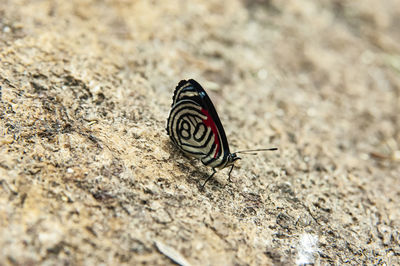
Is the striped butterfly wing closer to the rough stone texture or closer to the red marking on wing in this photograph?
the red marking on wing

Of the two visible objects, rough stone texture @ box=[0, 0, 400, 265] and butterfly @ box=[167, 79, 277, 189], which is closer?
rough stone texture @ box=[0, 0, 400, 265]

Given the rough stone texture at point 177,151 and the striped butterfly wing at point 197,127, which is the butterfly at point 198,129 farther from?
the rough stone texture at point 177,151

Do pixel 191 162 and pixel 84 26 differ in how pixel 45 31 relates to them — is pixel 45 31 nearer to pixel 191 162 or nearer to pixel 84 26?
pixel 84 26

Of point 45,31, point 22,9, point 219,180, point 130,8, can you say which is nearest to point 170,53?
point 130,8

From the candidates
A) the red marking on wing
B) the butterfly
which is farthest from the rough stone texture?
the red marking on wing

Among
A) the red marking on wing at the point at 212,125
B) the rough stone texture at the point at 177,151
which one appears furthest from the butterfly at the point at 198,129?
the rough stone texture at the point at 177,151

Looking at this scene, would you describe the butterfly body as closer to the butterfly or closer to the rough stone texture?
the butterfly
